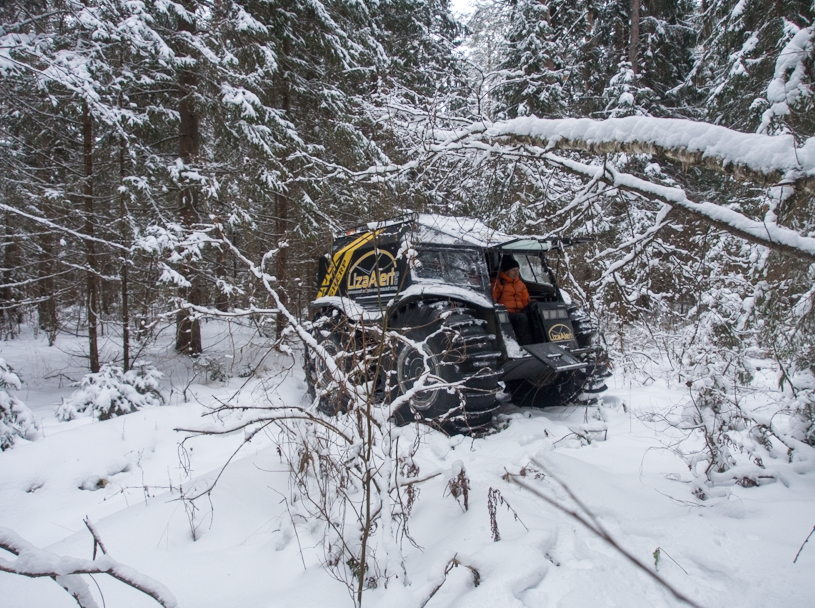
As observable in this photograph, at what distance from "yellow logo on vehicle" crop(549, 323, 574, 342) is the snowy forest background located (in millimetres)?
452

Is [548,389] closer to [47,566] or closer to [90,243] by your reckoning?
[47,566]

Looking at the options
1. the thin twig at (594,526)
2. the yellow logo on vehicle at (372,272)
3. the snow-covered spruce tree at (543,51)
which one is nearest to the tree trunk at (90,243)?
the yellow logo on vehicle at (372,272)

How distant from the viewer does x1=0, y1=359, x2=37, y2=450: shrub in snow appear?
15.2 feet

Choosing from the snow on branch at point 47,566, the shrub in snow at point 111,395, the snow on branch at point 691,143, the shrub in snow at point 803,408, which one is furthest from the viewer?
the shrub in snow at point 111,395

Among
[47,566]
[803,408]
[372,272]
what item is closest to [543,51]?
[372,272]

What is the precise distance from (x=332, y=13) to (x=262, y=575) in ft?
35.9

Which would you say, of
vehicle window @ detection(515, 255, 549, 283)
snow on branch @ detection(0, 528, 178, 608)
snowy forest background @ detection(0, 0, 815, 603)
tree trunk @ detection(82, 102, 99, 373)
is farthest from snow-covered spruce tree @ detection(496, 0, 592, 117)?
snow on branch @ detection(0, 528, 178, 608)

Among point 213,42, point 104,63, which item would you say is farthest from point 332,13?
point 104,63

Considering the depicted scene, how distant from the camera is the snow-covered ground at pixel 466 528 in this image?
224 centimetres

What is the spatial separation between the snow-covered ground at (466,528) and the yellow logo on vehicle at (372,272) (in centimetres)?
194

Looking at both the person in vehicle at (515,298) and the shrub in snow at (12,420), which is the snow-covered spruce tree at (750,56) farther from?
the shrub in snow at (12,420)

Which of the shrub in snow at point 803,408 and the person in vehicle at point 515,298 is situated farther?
the person in vehicle at point 515,298

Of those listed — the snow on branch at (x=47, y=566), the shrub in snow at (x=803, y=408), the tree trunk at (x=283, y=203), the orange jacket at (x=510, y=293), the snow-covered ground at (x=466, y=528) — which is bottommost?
the snow-covered ground at (x=466, y=528)

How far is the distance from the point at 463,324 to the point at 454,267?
918 mm
